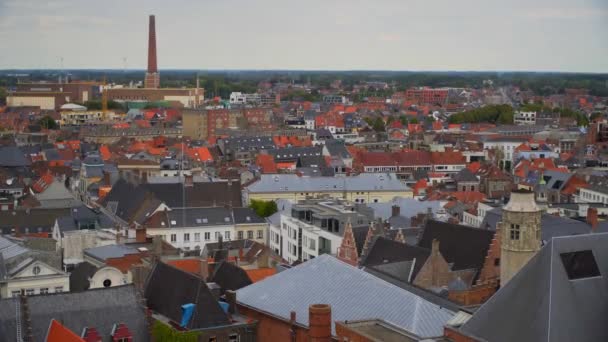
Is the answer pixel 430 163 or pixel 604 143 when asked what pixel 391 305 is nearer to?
pixel 430 163

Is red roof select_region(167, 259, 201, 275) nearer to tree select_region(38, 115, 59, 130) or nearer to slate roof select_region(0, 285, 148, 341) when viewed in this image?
slate roof select_region(0, 285, 148, 341)

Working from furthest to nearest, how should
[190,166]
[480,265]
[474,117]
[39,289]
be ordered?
[474,117] < [190,166] < [480,265] < [39,289]

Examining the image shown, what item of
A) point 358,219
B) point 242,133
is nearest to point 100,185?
point 358,219

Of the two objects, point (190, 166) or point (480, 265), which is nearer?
point (480, 265)

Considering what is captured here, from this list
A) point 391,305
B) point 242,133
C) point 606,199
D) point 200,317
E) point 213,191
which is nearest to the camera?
point 391,305

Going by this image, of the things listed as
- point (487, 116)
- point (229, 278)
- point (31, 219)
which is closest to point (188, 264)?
point (229, 278)

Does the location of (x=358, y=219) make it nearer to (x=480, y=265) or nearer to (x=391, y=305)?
(x=480, y=265)

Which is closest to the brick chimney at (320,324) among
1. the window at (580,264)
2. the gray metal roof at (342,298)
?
the gray metal roof at (342,298)
